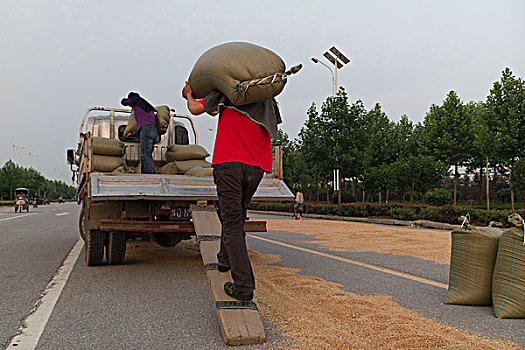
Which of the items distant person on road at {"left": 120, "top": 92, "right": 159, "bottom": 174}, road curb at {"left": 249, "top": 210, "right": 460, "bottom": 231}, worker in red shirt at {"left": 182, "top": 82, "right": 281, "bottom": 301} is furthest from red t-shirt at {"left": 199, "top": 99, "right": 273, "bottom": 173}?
road curb at {"left": 249, "top": 210, "right": 460, "bottom": 231}

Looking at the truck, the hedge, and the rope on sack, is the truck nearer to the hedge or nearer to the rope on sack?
the rope on sack

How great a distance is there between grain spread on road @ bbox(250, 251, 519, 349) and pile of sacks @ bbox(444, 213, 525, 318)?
2.09 feet

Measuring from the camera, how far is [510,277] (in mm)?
3463

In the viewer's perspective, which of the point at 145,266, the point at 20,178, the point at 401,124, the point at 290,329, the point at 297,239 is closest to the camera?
the point at 290,329

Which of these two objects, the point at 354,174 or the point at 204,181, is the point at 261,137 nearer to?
the point at 204,181

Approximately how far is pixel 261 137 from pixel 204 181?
2311 millimetres

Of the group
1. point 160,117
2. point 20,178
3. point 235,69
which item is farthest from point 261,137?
point 20,178

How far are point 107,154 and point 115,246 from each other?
189 cm

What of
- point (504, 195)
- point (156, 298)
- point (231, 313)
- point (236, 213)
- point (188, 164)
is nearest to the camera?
point (231, 313)

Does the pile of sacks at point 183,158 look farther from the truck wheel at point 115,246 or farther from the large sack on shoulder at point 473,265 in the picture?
the large sack on shoulder at point 473,265

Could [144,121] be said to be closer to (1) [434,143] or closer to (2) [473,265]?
(2) [473,265]

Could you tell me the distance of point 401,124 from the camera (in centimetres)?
3944

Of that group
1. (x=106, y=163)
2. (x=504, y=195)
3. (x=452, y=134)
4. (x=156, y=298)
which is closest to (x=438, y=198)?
(x=452, y=134)

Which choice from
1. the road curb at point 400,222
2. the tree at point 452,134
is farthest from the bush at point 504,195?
the road curb at point 400,222
